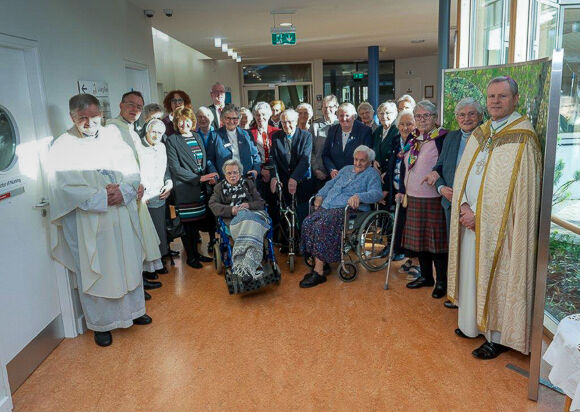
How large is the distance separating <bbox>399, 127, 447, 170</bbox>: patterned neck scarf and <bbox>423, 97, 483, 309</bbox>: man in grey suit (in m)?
0.19

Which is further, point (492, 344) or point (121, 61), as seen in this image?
point (121, 61)

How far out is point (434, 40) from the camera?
10.9m

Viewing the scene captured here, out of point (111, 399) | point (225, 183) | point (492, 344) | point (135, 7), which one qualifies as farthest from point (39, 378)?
point (135, 7)

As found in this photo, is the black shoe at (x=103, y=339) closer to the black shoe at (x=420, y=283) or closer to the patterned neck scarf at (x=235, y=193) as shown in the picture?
the patterned neck scarf at (x=235, y=193)

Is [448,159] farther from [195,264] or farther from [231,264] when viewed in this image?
[195,264]

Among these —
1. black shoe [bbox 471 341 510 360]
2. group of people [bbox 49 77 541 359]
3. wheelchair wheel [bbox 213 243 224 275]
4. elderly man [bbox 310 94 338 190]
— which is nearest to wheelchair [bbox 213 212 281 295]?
wheelchair wheel [bbox 213 243 224 275]

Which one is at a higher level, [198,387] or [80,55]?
[80,55]

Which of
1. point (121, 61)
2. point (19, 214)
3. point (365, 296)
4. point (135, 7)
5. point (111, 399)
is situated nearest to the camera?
point (111, 399)

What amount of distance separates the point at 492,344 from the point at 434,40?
9.60 m

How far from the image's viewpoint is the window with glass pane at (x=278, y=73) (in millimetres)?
15094

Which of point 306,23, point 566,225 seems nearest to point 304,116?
point 566,225

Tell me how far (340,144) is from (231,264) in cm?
154

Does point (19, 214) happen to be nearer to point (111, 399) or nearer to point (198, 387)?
point (111, 399)

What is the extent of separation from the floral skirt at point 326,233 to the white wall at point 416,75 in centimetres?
1173
